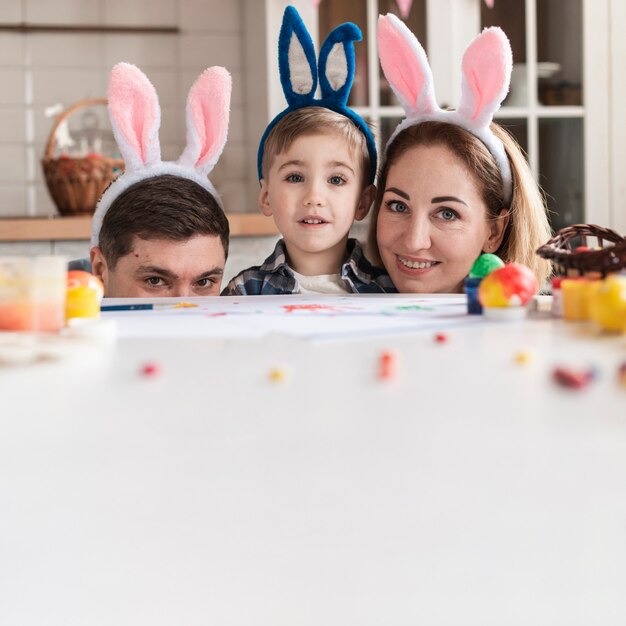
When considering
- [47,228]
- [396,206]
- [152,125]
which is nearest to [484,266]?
[396,206]

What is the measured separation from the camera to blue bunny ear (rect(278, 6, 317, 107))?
4.36 feet

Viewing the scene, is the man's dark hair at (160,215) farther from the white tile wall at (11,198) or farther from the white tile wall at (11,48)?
the white tile wall at (11,48)

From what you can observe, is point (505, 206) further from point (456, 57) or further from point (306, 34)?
point (456, 57)

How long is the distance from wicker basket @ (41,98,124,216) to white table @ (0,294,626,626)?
197cm

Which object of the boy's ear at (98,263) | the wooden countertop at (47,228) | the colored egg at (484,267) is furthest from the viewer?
the wooden countertop at (47,228)

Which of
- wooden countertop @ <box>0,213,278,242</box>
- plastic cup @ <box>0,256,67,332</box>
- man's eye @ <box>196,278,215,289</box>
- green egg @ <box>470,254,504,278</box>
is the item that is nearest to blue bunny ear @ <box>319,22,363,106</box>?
man's eye @ <box>196,278,215,289</box>

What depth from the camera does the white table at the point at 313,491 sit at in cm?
41

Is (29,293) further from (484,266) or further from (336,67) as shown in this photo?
(336,67)

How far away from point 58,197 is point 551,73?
5.20 ft

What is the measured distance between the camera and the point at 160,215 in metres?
1.30

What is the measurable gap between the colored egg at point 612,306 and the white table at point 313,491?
0.04 metres

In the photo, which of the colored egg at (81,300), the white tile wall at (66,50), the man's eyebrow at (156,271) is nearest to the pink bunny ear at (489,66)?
the man's eyebrow at (156,271)

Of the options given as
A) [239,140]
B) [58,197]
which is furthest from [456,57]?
[58,197]

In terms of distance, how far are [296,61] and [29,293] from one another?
0.85 m
